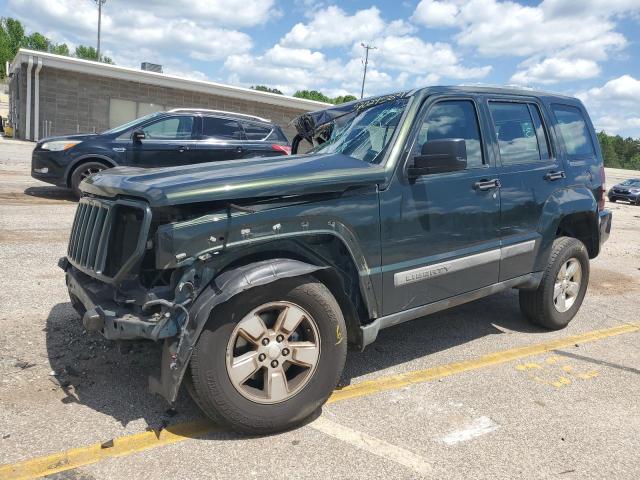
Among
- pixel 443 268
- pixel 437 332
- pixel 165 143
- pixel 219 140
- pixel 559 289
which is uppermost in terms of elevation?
pixel 219 140

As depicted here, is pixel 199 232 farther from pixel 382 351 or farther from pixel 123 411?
pixel 382 351

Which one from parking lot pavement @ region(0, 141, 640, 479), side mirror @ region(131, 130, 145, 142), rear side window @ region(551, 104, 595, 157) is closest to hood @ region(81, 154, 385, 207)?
parking lot pavement @ region(0, 141, 640, 479)

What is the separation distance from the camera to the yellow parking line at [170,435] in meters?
2.65

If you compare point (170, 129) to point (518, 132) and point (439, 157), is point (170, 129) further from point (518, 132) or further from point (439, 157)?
point (439, 157)

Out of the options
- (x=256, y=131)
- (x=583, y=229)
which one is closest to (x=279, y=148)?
(x=256, y=131)

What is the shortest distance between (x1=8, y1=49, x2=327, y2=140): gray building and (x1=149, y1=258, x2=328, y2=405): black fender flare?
25110 millimetres

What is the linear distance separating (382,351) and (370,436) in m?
1.30

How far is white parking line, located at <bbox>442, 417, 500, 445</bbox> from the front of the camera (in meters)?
3.12

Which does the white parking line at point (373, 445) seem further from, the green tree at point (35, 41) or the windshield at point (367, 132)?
the green tree at point (35, 41)

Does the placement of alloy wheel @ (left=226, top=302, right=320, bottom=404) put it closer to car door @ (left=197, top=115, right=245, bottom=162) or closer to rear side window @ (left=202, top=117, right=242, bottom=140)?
car door @ (left=197, top=115, right=245, bottom=162)

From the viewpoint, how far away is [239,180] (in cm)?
299

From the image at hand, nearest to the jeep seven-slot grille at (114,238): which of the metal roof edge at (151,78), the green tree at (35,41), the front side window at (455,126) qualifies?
the front side window at (455,126)

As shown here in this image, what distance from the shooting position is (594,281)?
24.2ft

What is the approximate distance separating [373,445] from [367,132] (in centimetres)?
216
